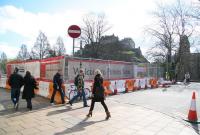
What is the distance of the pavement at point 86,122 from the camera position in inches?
301

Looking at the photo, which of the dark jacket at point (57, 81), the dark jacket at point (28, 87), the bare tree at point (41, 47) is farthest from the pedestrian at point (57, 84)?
the bare tree at point (41, 47)

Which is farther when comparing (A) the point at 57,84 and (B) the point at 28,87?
(A) the point at 57,84

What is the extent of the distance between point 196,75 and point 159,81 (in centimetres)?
5155

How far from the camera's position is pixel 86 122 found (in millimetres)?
8742

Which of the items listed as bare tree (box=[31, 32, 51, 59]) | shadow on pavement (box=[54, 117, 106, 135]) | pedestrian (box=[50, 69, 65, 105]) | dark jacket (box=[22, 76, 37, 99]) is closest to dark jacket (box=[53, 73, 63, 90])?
pedestrian (box=[50, 69, 65, 105])

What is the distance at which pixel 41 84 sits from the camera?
1593 cm

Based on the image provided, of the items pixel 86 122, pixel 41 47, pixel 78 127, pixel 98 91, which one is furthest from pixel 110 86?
pixel 41 47

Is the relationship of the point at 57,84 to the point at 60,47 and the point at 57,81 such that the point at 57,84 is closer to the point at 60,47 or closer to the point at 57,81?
the point at 57,81

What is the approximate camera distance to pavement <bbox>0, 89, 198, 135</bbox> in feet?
25.1

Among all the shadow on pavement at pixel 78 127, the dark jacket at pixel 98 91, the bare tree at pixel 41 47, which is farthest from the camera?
the bare tree at pixel 41 47

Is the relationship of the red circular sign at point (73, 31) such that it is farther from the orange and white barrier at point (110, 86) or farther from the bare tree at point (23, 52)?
the bare tree at point (23, 52)

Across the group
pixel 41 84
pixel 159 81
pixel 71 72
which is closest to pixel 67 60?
pixel 71 72

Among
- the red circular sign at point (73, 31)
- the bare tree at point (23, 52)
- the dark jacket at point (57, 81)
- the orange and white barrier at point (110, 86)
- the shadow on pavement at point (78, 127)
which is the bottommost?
the shadow on pavement at point (78, 127)

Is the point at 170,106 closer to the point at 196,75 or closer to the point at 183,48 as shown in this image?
the point at 183,48
